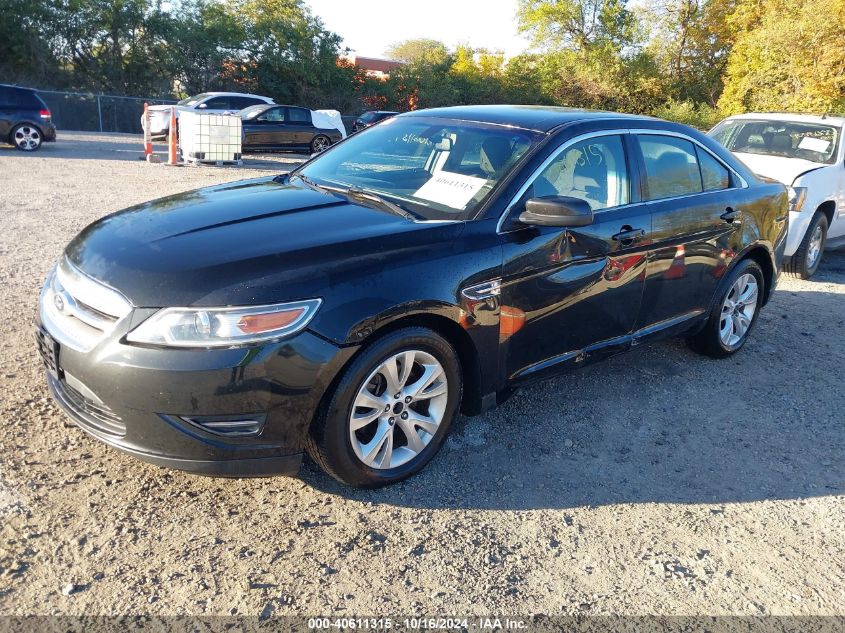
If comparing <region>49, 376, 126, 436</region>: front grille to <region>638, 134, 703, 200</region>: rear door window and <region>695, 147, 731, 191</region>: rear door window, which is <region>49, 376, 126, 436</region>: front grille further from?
<region>695, 147, 731, 191</region>: rear door window

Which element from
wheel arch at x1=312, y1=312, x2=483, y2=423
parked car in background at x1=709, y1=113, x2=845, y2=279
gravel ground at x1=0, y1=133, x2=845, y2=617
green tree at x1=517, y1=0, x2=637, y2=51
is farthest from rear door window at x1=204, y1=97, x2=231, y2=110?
green tree at x1=517, y1=0, x2=637, y2=51

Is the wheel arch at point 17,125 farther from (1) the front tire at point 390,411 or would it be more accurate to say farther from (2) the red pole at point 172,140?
(1) the front tire at point 390,411

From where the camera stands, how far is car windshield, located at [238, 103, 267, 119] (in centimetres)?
1900

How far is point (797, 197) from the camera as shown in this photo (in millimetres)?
7562

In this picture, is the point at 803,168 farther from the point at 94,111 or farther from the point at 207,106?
the point at 94,111

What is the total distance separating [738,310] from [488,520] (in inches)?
127

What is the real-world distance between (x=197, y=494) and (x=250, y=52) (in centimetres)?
3150

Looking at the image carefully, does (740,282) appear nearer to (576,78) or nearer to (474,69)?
(576,78)

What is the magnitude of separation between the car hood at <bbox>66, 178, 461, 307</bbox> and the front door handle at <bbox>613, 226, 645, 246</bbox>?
114cm

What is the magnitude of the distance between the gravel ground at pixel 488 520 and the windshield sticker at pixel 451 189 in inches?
50.6

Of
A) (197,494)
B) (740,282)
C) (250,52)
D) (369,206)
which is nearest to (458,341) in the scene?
(369,206)

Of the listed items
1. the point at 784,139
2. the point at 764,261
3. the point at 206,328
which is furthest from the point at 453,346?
the point at 784,139

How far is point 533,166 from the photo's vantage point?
3.74 meters

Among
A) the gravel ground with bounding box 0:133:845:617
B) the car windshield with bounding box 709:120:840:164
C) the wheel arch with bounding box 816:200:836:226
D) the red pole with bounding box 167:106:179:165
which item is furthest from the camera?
the red pole with bounding box 167:106:179:165
